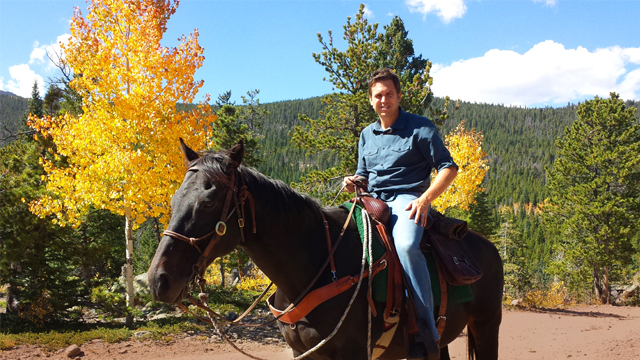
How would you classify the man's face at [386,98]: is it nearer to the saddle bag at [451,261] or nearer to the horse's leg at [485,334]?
the saddle bag at [451,261]

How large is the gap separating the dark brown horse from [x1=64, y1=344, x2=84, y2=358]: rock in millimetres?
6821

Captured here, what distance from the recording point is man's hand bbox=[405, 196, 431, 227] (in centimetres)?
255

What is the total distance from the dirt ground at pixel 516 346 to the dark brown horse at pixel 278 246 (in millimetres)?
5784

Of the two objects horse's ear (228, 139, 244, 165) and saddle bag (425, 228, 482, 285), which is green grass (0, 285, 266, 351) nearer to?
saddle bag (425, 228, 482, 285)

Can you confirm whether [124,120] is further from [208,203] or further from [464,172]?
[464,172]

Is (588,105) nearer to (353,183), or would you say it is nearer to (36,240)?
(353,183)

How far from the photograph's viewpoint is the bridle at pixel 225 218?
6.43 feet

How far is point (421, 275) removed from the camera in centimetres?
255

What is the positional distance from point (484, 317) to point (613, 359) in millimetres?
6243

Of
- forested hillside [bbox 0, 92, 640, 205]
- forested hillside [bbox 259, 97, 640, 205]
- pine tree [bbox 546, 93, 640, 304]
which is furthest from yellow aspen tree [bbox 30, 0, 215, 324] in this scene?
forested hillside [bbox 259, 97, 640, 205]

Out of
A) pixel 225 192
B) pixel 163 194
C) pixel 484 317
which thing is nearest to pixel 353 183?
pixel 225 192

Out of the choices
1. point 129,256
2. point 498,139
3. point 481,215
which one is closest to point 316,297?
point 129,256

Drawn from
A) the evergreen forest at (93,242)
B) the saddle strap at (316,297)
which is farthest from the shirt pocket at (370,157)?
the evergreen forest at (93,242)

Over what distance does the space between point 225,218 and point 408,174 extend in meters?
1.48
